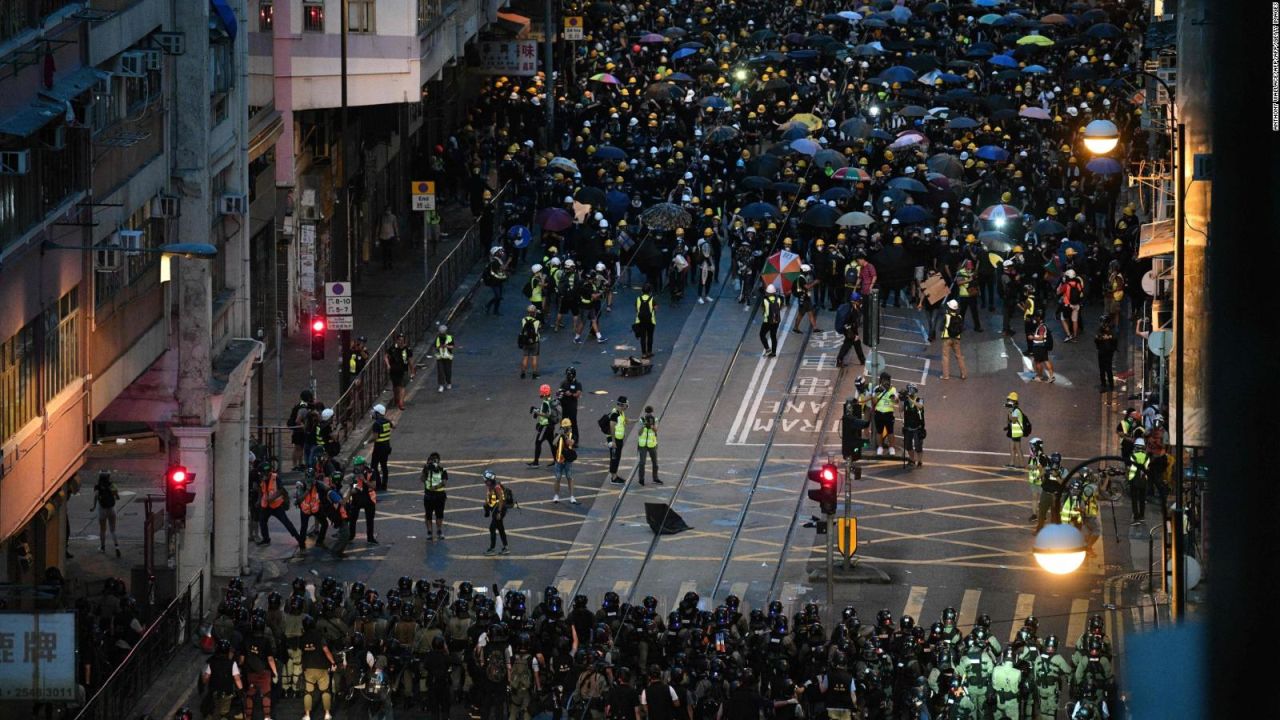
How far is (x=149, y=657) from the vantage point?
26922 mm

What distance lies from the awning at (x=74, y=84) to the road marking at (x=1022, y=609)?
14.7 m

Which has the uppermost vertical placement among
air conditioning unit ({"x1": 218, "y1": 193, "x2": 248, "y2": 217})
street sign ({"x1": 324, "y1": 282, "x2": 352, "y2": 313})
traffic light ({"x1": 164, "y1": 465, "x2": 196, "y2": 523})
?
air conditioning unit ({"x1": 218, "y1": 193, "x2": 248, "y2": 217})

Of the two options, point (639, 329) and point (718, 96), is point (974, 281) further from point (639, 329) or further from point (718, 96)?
point (718, 96)

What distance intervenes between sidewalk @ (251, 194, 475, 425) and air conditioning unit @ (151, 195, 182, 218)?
7.05m

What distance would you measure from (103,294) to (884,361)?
20.5 m

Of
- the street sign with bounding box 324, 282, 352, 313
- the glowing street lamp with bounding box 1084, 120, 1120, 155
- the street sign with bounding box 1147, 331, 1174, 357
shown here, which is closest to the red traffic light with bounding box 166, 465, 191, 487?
the street sign with bounding box 324, 282, 352, 313

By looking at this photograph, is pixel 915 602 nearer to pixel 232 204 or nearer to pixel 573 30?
pixel 232 204

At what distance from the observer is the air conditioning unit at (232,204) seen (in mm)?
32500

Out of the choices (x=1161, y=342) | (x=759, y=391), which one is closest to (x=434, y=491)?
(x=759, y=391)

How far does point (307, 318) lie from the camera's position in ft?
157

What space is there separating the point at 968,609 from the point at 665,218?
19.9 meters

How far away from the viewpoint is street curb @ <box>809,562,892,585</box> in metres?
32.0

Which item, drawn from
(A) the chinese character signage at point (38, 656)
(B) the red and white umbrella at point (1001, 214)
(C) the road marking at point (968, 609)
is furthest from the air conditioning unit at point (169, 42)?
(B) the red and white umbrella at point (1001, 214)

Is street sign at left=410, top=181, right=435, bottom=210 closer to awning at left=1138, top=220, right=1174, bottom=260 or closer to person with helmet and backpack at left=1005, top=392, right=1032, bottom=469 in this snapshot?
person with helmet and backpack at left=1005, top=392, right=1032, bottom=469
